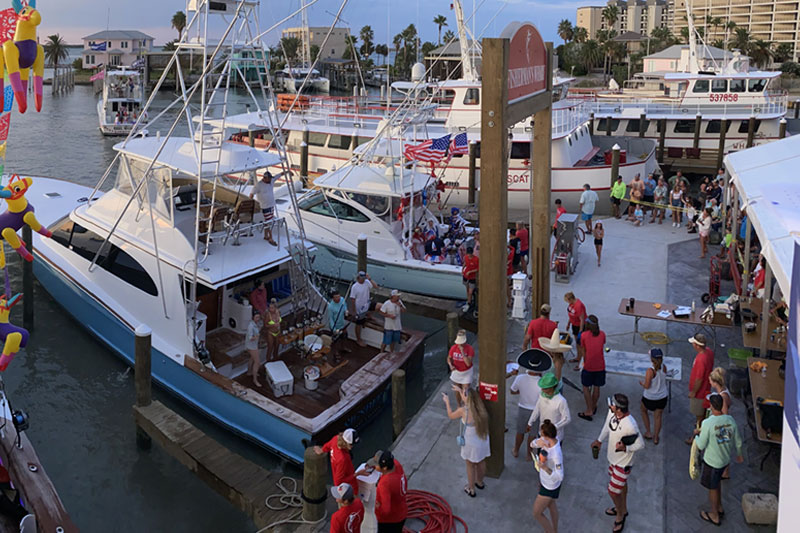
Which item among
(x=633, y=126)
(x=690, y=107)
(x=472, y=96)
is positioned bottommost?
(x=633, y=126)

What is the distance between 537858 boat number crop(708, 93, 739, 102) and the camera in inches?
1208

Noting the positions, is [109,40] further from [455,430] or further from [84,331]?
[455,430]

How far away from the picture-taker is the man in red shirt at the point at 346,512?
6.64m

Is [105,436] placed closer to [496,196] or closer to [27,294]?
[27,294]

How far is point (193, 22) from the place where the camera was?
11.6 m

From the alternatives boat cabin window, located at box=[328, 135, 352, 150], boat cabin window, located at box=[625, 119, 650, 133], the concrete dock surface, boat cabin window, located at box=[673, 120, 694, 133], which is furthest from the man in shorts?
boat cabin window, located at box=[673, 120, 694, 133]

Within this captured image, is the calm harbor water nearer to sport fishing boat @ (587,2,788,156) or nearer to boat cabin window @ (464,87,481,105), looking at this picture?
boat cabin window @ (464,87,481,105)

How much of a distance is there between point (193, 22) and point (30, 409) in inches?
267

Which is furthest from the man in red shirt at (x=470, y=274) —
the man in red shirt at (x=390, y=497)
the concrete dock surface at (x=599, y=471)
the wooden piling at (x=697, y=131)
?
the wooden piling at (x=697, y=131)

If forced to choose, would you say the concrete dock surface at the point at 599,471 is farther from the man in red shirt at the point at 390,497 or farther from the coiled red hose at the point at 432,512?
the man in red shirt at the point at 390,497

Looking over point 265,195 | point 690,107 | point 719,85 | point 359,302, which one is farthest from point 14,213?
point 719,85

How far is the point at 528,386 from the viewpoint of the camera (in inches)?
327

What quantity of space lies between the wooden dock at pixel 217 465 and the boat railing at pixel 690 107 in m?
26.0

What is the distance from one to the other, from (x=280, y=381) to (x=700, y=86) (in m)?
26.8
